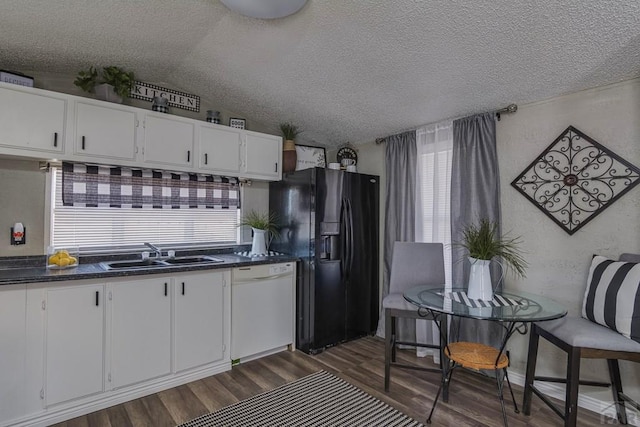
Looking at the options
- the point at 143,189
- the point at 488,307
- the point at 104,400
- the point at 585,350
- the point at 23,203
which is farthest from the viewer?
the point at 143,189

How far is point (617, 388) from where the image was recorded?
2.02 metres

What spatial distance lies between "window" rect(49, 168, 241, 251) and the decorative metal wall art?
9.54 feet

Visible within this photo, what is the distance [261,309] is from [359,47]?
→ 241cm

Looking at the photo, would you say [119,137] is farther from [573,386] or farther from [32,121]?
[573,386]

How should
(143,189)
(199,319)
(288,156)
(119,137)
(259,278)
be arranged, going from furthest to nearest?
(288,156) → (259,278) → (143,189) → (199,319) → (119,137)

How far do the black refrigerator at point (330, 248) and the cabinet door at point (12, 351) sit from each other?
212 cm

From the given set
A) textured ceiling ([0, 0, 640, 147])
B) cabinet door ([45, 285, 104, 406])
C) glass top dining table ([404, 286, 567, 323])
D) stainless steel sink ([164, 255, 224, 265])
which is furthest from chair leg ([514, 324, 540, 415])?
cabinet door ([45, 285, 104, 406])

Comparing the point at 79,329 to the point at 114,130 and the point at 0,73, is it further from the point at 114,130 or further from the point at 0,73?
the point at 0,73

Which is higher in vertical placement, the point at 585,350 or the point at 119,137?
the point at 119,137

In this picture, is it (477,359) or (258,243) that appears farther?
(258,243)

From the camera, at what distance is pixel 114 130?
2.54m

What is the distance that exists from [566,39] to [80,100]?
3315 mm

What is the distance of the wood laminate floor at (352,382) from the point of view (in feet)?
6.96

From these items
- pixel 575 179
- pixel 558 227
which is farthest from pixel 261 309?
pixel 575 179
